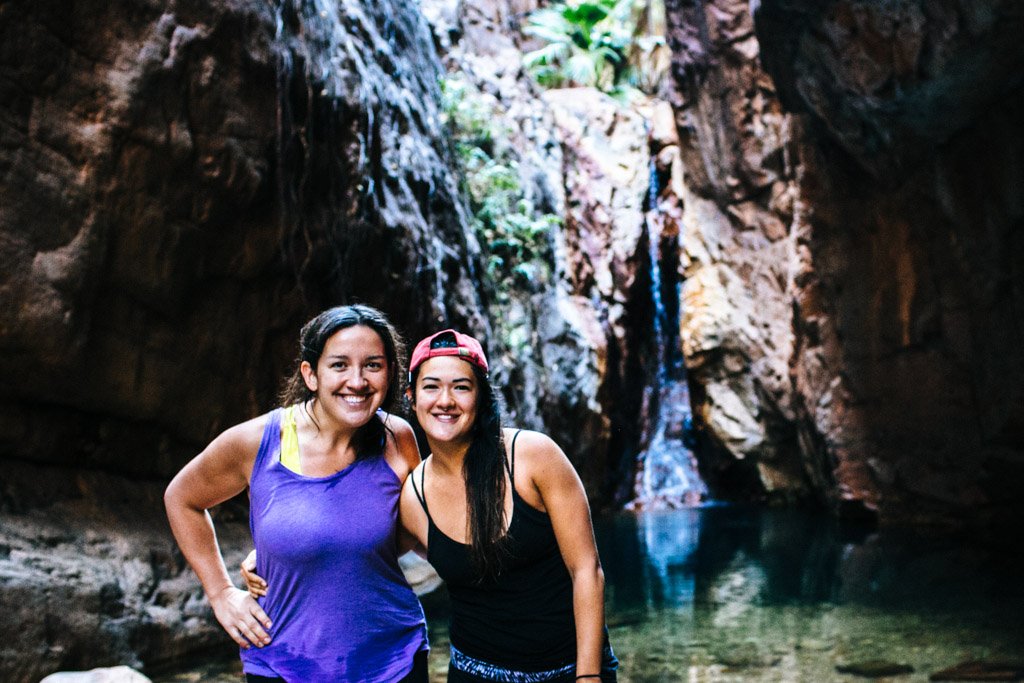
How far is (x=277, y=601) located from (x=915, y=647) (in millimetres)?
5879

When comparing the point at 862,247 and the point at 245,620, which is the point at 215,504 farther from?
the point at 862,247

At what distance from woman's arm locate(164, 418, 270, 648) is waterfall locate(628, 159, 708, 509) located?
1948 cm

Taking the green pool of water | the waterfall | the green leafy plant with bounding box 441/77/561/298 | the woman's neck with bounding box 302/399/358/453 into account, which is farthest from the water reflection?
the waterfall

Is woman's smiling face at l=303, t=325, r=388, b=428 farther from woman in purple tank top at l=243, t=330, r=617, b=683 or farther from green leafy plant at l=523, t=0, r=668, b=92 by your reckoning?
green leafy plant at l=523, t=0, r=668, b=92

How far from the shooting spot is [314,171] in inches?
300

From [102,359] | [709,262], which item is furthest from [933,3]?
[709,262]

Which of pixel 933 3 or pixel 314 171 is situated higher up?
pixel 933 3

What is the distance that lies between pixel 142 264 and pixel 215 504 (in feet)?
12.8

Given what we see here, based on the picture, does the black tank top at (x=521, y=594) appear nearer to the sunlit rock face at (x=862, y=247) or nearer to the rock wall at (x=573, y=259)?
the sunlit rock face at (x=862, y=247)

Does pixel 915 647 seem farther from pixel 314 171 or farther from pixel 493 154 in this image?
pixel 493 154

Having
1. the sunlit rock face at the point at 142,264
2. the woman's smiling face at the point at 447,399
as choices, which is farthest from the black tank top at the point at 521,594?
the sunlit rock face at the point at 142,264

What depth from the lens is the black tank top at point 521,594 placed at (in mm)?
2422

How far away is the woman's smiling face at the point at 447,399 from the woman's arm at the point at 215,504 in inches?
21.2

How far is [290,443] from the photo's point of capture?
255cm
